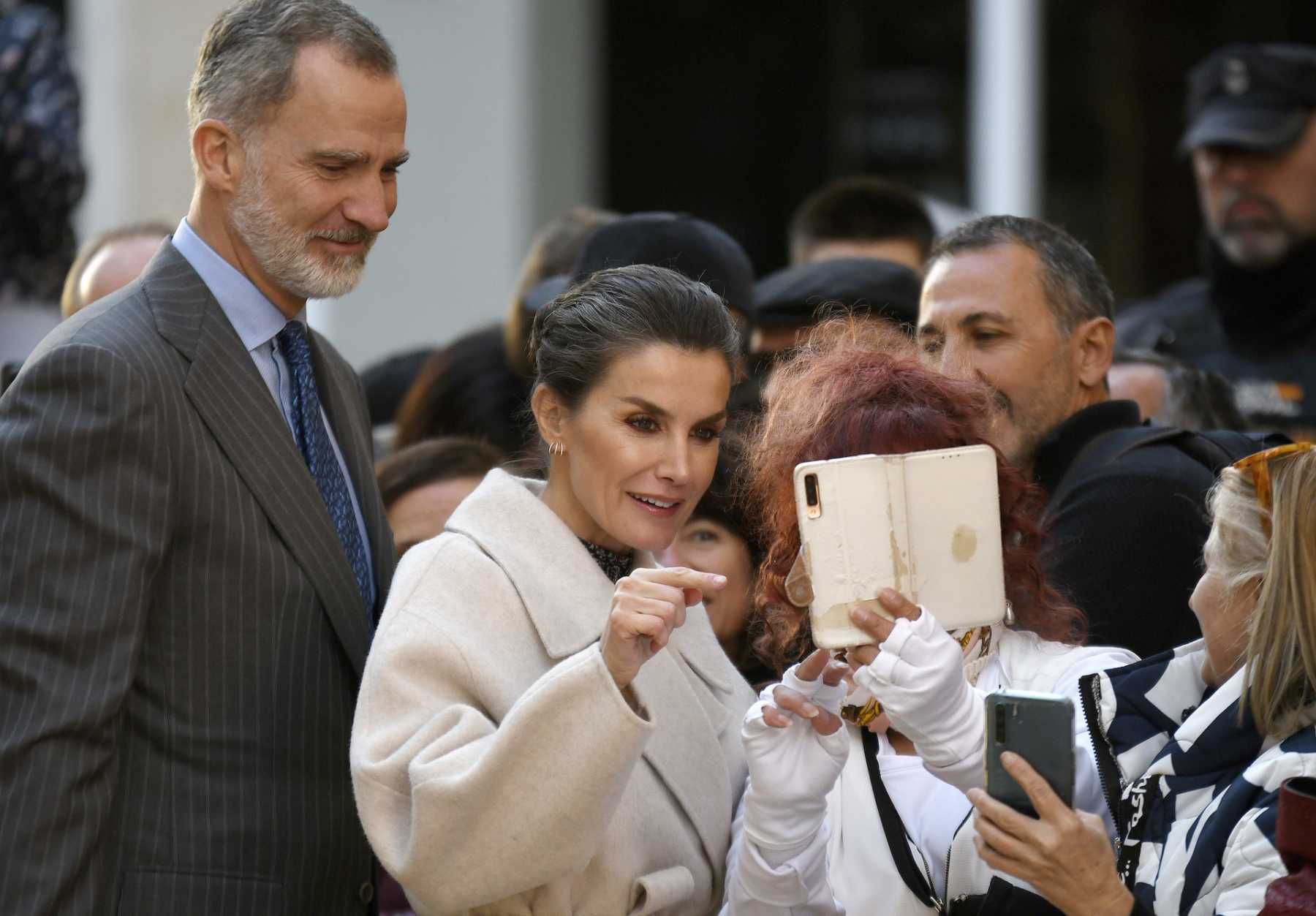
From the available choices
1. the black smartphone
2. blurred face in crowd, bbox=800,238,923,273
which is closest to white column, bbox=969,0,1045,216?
blurred face in crowd, bbox=800,238,923,273

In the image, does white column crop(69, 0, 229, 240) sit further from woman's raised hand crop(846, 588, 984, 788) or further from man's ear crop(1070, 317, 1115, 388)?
woman's raised hand crop(846, 588, 984, 788)

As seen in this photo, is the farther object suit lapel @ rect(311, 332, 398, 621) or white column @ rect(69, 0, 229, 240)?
white column @ rect(69, 0, 229, 240)

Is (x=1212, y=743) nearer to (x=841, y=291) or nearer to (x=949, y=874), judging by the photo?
(x=949, y=874)

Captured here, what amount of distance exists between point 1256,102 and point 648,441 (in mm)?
3501

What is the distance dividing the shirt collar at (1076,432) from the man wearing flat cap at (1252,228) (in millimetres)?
1835

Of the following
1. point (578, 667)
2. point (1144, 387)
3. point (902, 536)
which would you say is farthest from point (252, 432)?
point (1144, 387)

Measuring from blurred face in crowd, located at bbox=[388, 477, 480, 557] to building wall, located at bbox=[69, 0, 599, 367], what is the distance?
166 inches

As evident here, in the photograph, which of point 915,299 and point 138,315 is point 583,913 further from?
point 915,299

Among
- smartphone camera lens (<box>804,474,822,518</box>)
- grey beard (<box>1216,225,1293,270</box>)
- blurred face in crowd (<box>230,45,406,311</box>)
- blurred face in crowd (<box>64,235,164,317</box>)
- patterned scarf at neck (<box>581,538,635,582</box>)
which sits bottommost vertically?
patterned scarf at neck (<box>581,538,635,582</box>)

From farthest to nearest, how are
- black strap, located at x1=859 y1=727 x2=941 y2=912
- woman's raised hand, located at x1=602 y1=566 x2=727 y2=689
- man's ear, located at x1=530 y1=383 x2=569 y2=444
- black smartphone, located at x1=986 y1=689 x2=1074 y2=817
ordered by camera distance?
1. man's ear, located at x1=530 y1=383 x2=569 y2=444
2. black strap, located at x1=859 y1=727 x2=941 y2=912
3. woman's raised hand, located at x1=602 y1=566 x2=727 y2=689
4. black smartphone, located at x1=986 y1=689 x2=1074 y2=817

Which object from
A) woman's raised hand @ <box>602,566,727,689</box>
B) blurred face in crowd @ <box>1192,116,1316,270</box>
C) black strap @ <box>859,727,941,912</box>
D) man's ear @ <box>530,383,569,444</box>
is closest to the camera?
woman's raised hand @ <box>602,566,727,689</box>

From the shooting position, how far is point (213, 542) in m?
2.66

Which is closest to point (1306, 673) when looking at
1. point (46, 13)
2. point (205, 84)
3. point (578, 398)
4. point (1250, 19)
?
point (578, 398)

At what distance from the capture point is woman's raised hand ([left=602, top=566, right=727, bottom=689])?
236 centimetres
